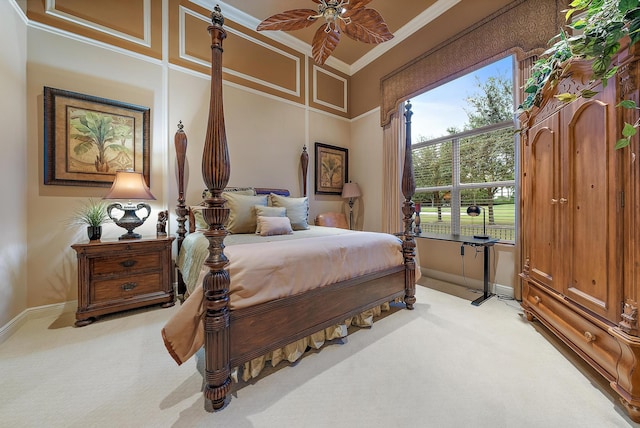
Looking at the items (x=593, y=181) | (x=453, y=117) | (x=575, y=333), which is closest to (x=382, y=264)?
(x=575, y=333)

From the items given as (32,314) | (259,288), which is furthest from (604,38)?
(32,314)

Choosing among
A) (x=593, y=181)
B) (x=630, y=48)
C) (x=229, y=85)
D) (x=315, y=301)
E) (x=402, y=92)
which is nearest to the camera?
(x=630, y=48)

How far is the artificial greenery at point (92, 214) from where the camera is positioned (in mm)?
2211

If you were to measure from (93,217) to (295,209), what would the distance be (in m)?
1.99

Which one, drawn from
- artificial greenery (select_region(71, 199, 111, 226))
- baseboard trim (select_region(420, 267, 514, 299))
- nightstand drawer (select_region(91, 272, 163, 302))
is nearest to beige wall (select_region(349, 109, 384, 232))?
baseboard trim (select_region(420, 267, 514, 299))

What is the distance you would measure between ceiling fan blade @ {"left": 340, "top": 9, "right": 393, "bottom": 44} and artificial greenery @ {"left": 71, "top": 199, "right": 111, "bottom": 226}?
117 inches

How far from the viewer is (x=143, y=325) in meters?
2.11

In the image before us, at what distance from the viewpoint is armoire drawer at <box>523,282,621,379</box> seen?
1.28m

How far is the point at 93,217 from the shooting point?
2209 mm

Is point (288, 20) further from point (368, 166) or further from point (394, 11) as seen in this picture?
point (368, 166)

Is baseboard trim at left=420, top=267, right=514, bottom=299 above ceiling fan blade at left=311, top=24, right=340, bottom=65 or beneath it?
beneath

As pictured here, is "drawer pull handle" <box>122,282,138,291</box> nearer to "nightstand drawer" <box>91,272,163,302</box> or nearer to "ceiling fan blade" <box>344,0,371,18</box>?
"nightstand drawer" <box>91,272,163,302</box>

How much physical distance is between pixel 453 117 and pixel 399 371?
3327 millimetres

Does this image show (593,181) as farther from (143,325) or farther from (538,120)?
(143,325)
